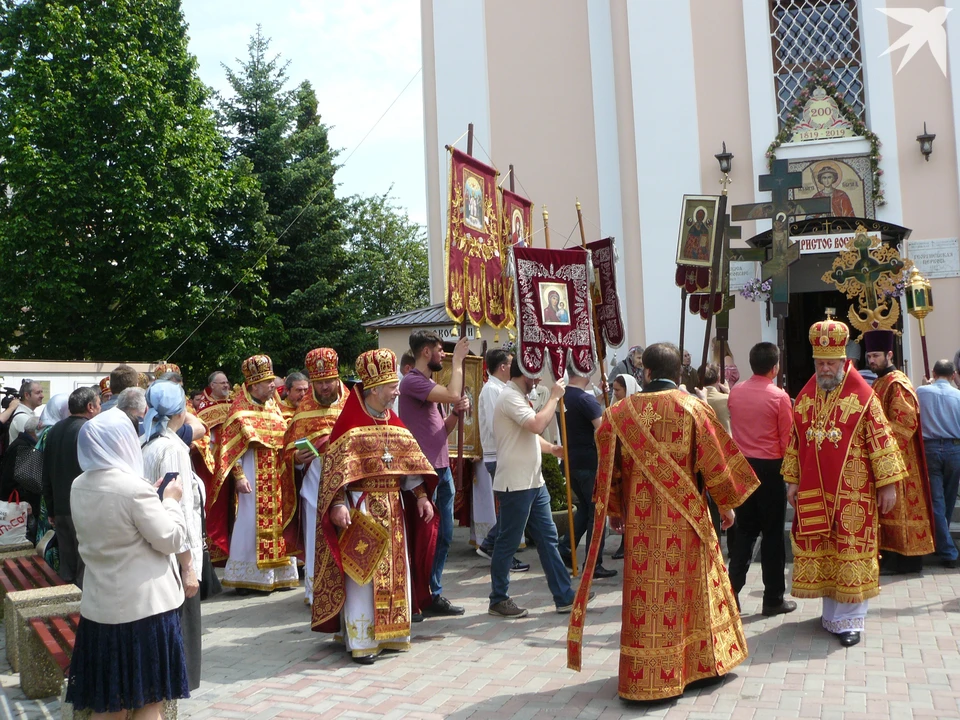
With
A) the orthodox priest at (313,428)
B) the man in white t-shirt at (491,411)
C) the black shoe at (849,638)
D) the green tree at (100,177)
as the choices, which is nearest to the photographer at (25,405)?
the orthodox priest at (313,428)

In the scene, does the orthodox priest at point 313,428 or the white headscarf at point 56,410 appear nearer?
the orthodox priest at point 313,428

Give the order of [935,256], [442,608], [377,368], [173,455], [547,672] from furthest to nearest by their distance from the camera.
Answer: [935,256] < [442,608] < [377,368] < [547,672] < [173,455]

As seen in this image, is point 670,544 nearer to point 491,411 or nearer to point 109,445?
point 109,445

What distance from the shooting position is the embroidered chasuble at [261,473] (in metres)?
8.30

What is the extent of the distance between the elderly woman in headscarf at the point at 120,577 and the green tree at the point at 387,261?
26.8 m

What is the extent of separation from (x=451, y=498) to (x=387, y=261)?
27.6 m

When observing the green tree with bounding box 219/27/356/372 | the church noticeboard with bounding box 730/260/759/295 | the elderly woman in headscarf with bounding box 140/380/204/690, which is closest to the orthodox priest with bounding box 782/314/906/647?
the elderly woman in headscarf with bounding box 140/380/204/690

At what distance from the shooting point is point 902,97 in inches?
614

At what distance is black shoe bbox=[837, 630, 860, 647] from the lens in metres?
5.79

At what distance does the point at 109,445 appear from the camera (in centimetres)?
387

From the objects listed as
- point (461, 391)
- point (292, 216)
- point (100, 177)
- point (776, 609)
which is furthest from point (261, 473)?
point (292, 216)

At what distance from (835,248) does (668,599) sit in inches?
397

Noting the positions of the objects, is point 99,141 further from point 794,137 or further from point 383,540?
point 383,540

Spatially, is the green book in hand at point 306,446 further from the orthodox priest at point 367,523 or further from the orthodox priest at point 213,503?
the orthodox priest at point 213,503
